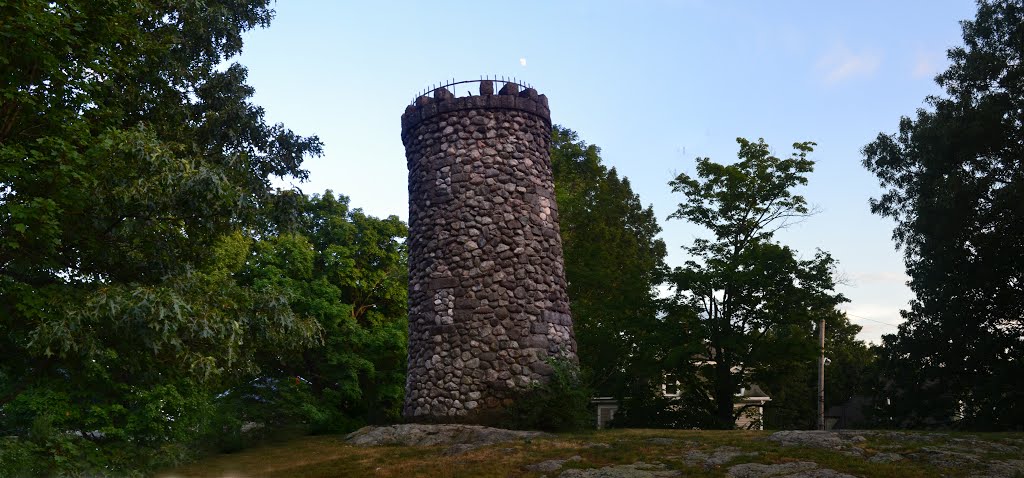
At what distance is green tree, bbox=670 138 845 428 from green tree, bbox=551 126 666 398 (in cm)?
163

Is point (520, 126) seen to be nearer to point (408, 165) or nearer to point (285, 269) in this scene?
Answer: point (408, 165)

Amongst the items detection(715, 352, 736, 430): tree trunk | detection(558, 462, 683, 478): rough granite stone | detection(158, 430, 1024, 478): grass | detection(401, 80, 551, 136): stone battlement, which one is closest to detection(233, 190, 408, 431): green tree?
detection(401, 80, 551, 136): stone battlement

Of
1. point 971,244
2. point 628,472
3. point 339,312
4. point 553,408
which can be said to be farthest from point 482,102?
point 971,244

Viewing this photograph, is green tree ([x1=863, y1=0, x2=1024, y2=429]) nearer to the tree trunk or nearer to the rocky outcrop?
the tree trunk

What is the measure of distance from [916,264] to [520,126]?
1488cm

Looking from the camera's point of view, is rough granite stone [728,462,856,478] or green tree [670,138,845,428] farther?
green tree [670,138,845,428]

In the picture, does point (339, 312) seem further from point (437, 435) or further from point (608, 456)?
point (608, 456)

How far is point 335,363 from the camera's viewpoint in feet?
96.2

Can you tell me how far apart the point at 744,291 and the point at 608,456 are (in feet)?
45.4

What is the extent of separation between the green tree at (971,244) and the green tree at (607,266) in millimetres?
8385

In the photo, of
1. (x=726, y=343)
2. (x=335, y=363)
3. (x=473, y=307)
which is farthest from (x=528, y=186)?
(x=335, y=363)

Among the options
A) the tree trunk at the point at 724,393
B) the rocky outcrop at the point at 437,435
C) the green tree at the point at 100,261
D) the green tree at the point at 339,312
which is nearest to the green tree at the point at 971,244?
the tree trunk at the point at 724,393

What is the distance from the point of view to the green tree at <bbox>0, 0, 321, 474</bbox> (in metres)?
12.0

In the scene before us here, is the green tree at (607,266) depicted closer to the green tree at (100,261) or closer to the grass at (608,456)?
the grass at (608,456)
